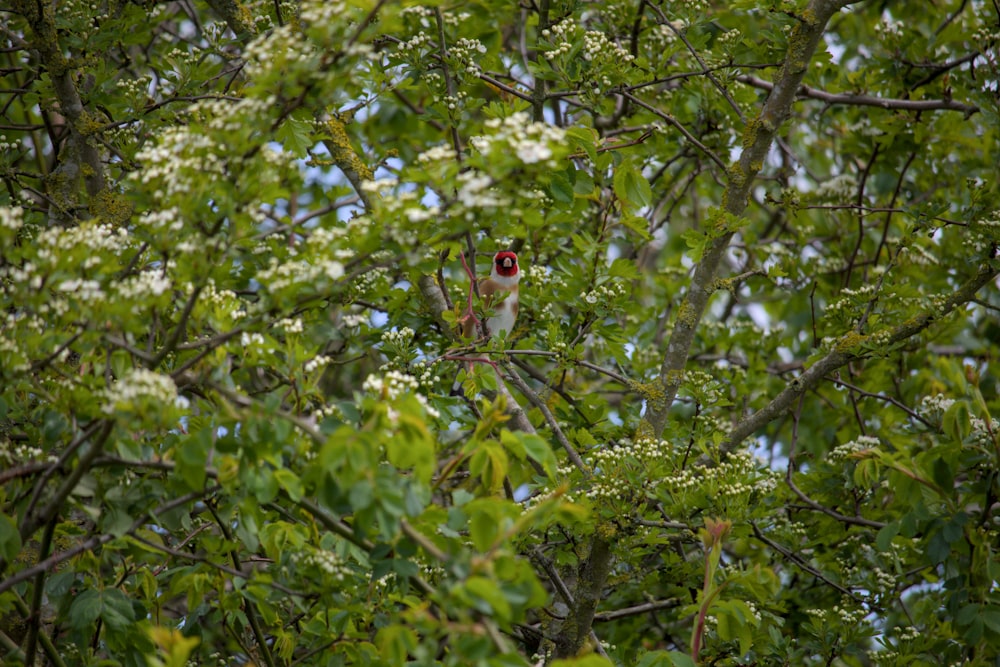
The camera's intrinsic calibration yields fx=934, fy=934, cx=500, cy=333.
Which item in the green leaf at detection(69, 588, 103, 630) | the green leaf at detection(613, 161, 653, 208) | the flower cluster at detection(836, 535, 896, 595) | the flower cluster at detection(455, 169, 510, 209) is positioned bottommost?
the green leaf at detection(69, 588, 103, 630)

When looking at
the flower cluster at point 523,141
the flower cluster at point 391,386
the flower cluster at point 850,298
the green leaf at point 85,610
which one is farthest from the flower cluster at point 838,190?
the green leaf at point 85,610

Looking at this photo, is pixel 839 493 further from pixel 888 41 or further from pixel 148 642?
pixel 148 642

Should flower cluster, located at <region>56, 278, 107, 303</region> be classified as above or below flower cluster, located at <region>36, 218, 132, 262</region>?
below

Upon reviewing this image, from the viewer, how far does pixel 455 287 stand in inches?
184

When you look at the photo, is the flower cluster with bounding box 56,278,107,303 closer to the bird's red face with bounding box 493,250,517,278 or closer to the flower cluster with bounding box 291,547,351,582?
the flower cluster with bounding box 291,547,351,582

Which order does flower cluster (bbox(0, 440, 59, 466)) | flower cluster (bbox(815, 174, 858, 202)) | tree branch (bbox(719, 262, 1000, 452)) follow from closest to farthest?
1. flower cluster (bbox(0, 440, 59, 466))
2. tree branch (bbox(719, 262, 1000, 452))
3. flower cluster (bbox(815, 174, 858, 202))

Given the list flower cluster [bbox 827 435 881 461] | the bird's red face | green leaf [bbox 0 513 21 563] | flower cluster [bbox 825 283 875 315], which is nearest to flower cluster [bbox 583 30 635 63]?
the bird's red face

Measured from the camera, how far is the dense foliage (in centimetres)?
254

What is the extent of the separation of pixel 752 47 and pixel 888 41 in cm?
125

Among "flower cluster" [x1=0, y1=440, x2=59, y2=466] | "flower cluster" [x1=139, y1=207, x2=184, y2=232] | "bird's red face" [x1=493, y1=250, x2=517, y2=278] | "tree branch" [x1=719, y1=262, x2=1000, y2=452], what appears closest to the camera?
"flower cluster" [x1=139, y1=207, x2=184, y2=232]

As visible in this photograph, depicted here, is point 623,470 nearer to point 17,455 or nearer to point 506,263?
point 506,263

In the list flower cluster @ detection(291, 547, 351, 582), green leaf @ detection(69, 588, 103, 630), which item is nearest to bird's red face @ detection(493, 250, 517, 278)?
flower cluster @ detection(291, 547, 351, 582)

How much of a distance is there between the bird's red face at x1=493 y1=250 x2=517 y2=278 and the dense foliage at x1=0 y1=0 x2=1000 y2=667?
0.62ft

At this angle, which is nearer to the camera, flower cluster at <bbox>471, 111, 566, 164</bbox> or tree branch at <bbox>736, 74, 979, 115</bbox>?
flower cluster at <bbox>471, 111, 566, 164</bbox>
